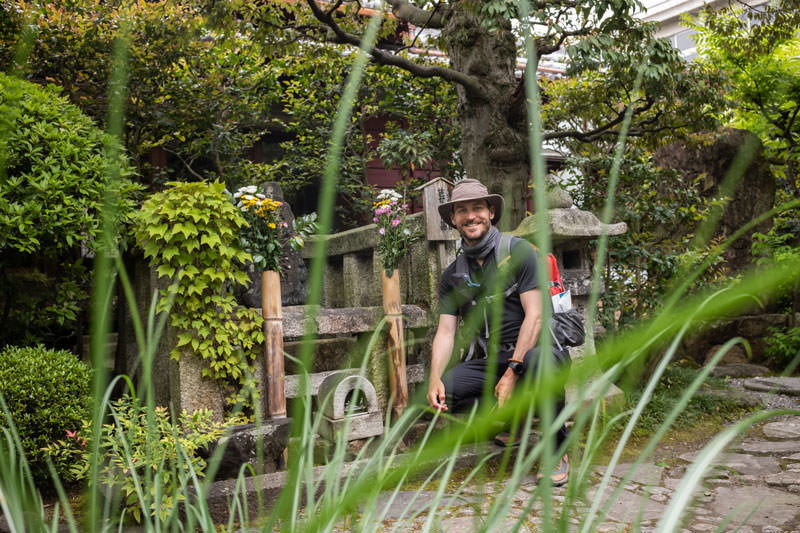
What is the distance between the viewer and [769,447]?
446 cm

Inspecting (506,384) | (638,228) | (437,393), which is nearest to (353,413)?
(437,393)

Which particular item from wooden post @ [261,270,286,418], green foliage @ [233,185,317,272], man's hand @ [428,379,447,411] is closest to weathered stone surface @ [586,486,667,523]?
man's hand @ [428,379,447,411]

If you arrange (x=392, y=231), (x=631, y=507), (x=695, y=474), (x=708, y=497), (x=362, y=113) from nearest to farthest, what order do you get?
(x=695, y=474) → (x=631, y=507) → (x=708, y=497) → (x=392, y=231) → (x=362, y=113)

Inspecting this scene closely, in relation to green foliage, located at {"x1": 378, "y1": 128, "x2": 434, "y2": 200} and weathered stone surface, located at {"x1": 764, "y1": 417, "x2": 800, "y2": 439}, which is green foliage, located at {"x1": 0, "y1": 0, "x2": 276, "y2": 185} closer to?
green foliage, located at {"x1": 378, "y1": 128, "x2": 434, "y2": 200}

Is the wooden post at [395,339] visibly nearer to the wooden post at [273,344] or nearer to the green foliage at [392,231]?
the green foliage at [392,231]

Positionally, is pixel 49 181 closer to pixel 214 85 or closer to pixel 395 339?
pixel 395 339

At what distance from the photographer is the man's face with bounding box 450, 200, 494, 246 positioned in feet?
11.9

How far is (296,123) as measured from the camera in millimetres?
8359

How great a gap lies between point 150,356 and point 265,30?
5810mm

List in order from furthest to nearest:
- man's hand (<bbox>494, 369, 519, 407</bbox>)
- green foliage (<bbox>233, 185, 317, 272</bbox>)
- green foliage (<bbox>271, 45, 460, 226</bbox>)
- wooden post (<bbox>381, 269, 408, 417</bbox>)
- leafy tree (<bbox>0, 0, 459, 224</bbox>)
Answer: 1. green foliage (<bbox>271, 45, 460, 226</bbox>)
2. leafy tree (<bbox>0, 0, 459, 224</bbox>)
3. wooden post (<bbox>381, 269, 408, 417</bbox>)
4. green foliage (<bbox>233, 185, 317, 272</bbox>)
5. man's hand (<bbox>494, 369, 519, 407</bbox>)

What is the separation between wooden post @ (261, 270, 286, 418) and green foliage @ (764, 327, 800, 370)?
23.0 feet

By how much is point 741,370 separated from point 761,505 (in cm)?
601

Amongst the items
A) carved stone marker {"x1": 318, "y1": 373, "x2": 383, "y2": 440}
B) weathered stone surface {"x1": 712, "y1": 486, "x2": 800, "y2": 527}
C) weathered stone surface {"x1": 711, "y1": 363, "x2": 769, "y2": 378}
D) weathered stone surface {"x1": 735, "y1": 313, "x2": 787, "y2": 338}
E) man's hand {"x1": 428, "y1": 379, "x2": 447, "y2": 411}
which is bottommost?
weathered stone surface {"x1": 711, "y1": 363, "x2": 769, "y2": 378}

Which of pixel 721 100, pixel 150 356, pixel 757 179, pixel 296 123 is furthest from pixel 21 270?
pixel 757 179
